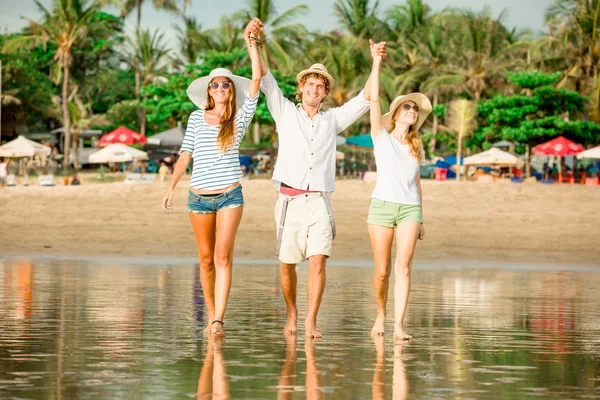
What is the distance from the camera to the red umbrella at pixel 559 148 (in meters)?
44.1

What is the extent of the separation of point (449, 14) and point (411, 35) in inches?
217

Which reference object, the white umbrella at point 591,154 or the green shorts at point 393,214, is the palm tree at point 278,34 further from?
the green shorts at point 393,214

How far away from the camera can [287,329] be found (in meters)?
7.43

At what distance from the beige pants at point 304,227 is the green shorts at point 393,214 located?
32 cm

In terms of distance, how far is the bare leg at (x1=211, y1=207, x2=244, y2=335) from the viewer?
759cm

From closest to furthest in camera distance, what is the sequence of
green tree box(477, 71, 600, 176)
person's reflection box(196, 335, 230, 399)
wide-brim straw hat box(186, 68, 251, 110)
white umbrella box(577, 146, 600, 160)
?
person's reflection box(196, 335, 230, 399) → wide-brim straw hat box(186, 68, 251, 110) → white umbrella box(577, 146, 600, 160) → green tree box(477, 71, 600, 176)

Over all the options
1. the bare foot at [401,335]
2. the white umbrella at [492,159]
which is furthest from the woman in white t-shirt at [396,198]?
the white umbrella at [492,159]

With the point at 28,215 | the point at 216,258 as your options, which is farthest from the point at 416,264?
the point at 28,215

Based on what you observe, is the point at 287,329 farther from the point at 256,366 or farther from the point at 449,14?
the point at 449,14

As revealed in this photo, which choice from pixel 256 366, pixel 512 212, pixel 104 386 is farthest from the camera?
pixel 512 212

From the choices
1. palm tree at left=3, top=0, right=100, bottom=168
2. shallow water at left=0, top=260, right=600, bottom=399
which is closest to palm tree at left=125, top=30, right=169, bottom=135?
palm tree at left=3, top=0, right=100, bottom=168

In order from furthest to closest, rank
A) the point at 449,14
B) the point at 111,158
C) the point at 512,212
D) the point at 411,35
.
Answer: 1. the point at 449,14
2. the point at 411,35
3. the point at 111,158
4. the point at 512,212

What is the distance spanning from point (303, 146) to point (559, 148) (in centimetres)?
3790

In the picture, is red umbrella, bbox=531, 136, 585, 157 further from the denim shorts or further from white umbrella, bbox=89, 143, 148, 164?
the denim shorts
